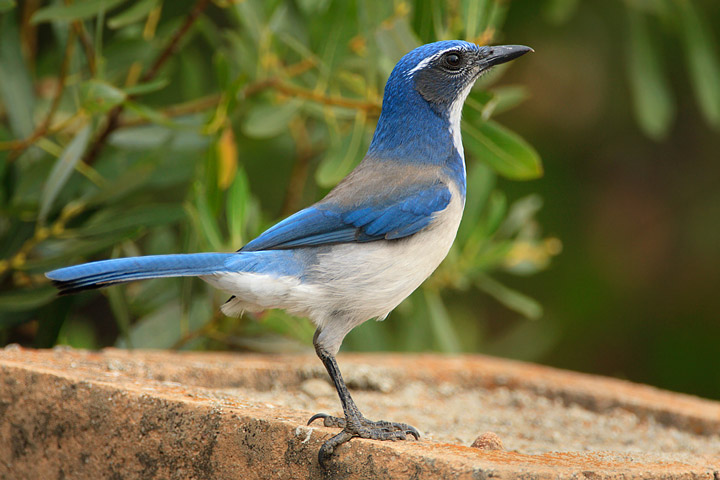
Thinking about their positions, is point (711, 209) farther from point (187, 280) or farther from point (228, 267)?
point (228, 267)

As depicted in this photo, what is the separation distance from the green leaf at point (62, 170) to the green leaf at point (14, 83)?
481mm

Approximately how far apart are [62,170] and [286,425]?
5.70 ft

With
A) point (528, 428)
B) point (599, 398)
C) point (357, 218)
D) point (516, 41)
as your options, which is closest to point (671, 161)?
point (516, 41)

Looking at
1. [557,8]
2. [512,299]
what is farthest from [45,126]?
[557,8]

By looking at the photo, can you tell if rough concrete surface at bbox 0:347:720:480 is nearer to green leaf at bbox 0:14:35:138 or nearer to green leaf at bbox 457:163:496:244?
green leaf at bbox 457:163:496:244

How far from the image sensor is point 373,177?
10.9 ft

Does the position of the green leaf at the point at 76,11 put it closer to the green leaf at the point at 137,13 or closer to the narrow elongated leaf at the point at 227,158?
the green leaf at the point at 137,13

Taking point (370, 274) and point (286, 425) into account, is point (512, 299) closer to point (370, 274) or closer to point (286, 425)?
point (370, 274)

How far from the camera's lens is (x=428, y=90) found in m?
3.50

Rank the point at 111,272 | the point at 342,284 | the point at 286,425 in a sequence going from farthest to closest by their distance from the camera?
the point at 342,284 → the point at 111,272 → the point at 286,425

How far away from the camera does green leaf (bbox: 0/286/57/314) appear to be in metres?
3.84

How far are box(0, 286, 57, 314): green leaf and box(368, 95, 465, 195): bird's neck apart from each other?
1512 millimetres

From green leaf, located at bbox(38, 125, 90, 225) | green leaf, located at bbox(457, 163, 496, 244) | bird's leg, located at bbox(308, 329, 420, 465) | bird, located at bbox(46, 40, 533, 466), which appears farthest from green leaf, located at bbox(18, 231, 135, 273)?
green leaf, located at bbox(457, 163, 496, 244)

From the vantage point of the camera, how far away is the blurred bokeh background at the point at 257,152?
3.92 m
